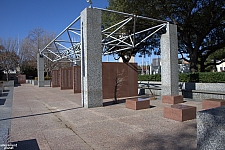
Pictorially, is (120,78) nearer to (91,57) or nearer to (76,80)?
(91,57)

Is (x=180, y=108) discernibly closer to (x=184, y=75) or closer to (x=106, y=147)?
(x=106, y=147)

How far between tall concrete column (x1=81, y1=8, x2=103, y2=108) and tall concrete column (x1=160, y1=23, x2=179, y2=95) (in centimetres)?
408

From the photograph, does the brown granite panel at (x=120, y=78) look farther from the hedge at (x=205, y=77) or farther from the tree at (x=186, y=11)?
the tree at (x=186, y=11)

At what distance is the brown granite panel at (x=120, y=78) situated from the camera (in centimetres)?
1229

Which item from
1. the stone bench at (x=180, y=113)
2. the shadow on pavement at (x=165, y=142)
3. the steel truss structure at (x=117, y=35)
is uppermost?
the steel truss structure at (x=117, y=35)

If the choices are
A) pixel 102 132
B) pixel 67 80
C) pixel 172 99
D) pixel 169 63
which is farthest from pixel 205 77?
pixel 67 80

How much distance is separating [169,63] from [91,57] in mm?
4524

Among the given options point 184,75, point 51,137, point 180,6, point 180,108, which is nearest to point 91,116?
point 51,137

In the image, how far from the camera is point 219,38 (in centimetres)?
1956

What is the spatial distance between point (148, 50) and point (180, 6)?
35.2ft

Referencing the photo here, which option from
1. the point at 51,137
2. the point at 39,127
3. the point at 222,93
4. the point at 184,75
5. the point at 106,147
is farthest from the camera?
the point at 184,75

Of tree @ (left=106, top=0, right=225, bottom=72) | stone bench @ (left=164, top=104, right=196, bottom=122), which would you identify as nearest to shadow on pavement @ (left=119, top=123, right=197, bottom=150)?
stone bench @ (left=164, top=104, right=196, bottom=122)

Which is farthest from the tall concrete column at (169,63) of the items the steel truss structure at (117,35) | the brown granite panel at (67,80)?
the brown granite panel at (67,80)

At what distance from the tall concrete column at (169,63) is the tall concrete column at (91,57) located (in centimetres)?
408
